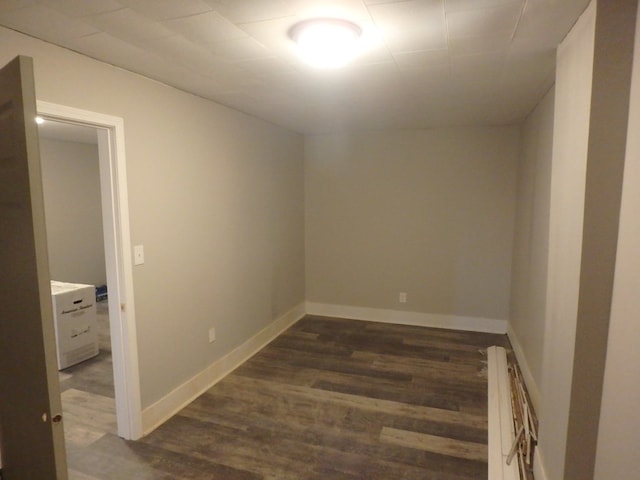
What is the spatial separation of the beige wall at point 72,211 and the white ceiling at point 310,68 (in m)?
3.93

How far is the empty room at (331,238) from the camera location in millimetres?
1410

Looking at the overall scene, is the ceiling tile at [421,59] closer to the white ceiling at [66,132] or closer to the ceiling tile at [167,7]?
the ceiling tile at [167,7]

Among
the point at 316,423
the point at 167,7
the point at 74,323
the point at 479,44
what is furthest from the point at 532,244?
the point at 74,323

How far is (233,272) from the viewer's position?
11.6 ft

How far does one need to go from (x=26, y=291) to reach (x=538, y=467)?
8.51ft

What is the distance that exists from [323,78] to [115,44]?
1.20 metres

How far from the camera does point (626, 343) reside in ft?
4.25

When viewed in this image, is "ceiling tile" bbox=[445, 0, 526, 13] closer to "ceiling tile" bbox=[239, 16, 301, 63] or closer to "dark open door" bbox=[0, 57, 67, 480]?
"ceiling tile" bbox=[239, 16, 301, 63]

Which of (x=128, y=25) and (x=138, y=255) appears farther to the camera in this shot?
(x=138, y=255)

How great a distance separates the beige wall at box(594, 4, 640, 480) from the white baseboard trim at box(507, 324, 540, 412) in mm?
1419

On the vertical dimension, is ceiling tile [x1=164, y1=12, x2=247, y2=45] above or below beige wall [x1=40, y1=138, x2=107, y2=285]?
above

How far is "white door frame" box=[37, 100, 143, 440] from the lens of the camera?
7.59ft

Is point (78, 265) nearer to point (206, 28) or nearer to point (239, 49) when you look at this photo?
point (239, 49)

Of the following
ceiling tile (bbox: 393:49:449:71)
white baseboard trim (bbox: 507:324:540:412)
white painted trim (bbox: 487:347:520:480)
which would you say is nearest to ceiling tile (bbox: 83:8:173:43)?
ceiling tile (bbox: 393:49:449:71)
